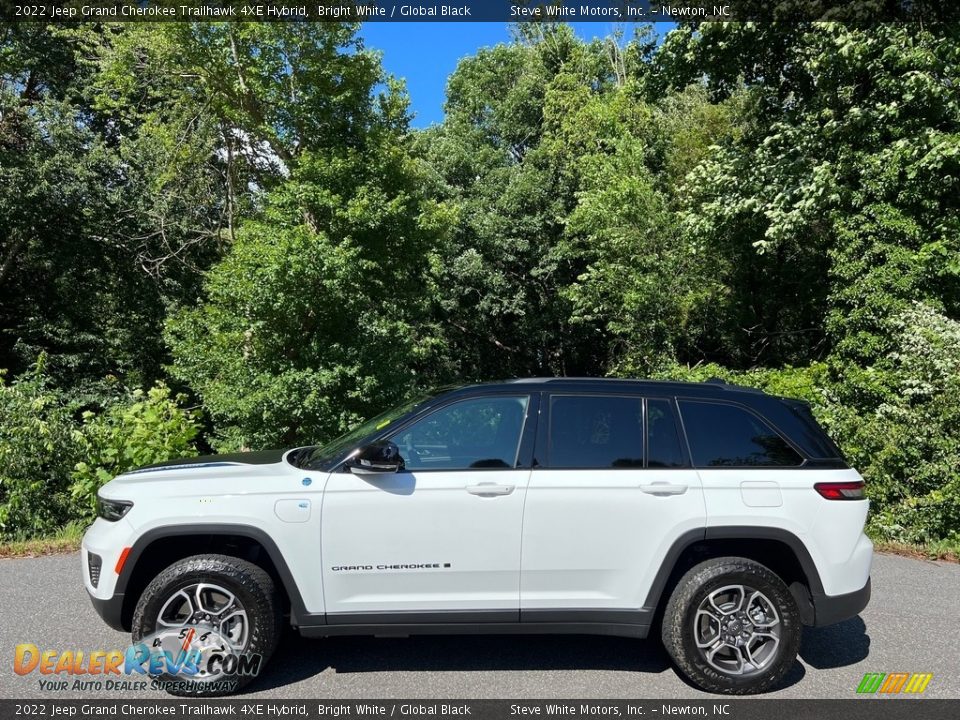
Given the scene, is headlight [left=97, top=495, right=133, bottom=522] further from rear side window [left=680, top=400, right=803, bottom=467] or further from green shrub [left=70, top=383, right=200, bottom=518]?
green shrub [left=70, top=383, right=200, bottom=518]

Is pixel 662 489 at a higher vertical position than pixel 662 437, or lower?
lower

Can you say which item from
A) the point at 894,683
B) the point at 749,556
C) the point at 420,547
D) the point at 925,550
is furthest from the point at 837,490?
the point at 925,550

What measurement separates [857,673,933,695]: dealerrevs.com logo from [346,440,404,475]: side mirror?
2852mm

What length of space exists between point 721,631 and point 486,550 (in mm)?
1371

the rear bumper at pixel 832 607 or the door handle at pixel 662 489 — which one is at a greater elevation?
the door handle at pixel 662 489

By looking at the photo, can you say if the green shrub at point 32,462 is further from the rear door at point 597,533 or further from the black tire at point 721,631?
the black tire at point 721,631

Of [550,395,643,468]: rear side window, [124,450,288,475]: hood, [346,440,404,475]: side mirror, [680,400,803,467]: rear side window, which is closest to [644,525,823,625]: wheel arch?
[680,400,803,467]: rear side window

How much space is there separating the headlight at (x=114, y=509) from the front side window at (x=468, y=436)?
4.99 feet

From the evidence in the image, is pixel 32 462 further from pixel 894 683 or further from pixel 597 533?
pixel 894 683

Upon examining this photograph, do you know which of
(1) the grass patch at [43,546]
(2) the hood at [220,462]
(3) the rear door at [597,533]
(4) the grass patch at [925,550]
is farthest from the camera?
(4) the grass patch at [925,550]

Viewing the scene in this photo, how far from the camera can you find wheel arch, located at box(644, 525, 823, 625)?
3857mm

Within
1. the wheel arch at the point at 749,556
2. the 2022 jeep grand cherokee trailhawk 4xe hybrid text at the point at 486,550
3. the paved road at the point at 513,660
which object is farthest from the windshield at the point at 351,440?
the wheel arch at the point at 749,556

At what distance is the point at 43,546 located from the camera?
22.1 ft

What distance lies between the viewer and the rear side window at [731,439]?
4.03 metres
